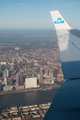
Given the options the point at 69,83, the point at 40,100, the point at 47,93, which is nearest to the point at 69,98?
the point at 69,83

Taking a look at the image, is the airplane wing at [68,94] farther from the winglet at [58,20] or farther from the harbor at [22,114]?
the harbor at [22,114]

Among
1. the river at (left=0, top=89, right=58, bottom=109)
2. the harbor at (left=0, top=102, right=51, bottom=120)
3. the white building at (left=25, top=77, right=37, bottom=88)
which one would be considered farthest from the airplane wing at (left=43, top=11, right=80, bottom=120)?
the white building at (left=25, top=77, right=37, bottom=88)

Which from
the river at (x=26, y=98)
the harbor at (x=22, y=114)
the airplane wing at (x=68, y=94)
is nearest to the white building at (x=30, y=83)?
the river at (x=26, y=98)

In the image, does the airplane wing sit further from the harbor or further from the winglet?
the harbor

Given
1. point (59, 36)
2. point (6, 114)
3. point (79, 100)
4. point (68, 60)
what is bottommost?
point (6, 114)

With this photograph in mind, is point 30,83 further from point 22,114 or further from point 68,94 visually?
point 68,94

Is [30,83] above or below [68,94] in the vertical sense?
below

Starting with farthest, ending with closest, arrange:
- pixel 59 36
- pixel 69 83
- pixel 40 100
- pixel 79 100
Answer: pixel 40 100
pixel 59 36
pixel 69 83
pixel 79 100

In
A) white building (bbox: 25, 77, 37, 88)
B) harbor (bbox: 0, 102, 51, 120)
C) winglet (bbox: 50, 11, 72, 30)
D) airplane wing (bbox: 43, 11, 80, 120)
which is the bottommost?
harbor (bbox: 0, 102, 51, 120)

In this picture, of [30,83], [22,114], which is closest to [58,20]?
[22,114]

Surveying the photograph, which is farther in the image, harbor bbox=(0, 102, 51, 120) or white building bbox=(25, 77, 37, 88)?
white building bbox=(25, 77, 37, 88)

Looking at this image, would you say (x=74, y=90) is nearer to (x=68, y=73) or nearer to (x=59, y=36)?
(x=68, y=73)
